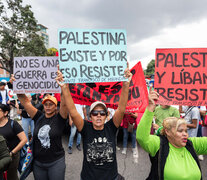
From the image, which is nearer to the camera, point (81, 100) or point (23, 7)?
point (81, 100)

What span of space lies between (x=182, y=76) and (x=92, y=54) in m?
1.39

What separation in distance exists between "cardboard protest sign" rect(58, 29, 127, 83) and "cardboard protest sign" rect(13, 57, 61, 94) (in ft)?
2.10

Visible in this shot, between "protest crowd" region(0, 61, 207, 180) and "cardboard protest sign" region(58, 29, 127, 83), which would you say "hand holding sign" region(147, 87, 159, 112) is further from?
"cardboard protest sign" region(58, 29, 127, 83)

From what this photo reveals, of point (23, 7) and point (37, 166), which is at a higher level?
point (23, 7)

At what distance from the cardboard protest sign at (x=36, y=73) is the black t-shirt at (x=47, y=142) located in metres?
0.67

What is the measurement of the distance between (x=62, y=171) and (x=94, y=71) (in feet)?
5.06

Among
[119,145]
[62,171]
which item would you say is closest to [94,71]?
[62,171]

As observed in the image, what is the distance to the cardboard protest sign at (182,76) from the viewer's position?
2320mm

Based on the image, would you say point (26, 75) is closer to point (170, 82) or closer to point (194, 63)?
point (170, 82)

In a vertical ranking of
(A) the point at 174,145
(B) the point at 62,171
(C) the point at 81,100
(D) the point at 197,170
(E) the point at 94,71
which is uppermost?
(E) the point at 94,71

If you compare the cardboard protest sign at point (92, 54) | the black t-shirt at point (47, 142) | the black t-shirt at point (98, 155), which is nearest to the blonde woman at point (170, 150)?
the black t-shirt at point (98, 155)

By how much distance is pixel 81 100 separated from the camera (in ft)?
9.59

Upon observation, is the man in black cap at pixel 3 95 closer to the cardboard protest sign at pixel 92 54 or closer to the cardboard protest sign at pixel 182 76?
the cardboard protest sign at pixel 92 54

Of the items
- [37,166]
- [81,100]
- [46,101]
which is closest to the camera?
[37,166]
